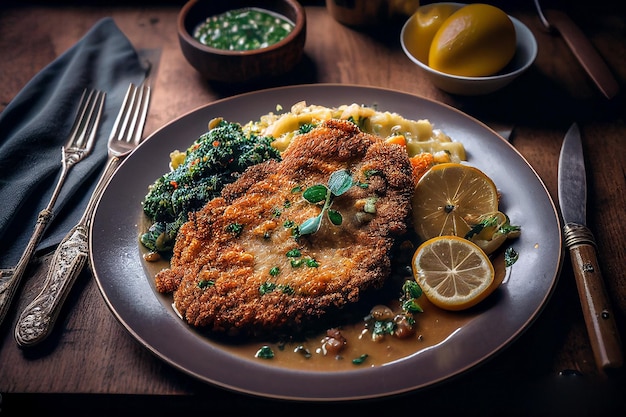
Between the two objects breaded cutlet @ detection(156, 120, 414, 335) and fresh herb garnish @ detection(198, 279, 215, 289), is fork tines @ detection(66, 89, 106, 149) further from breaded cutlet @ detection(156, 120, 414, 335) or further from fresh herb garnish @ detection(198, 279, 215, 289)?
fresh herb garnish @ detection(198, 279, 215, 289)

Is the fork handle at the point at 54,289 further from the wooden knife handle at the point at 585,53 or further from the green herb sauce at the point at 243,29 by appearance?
the wooden knife handle at the point at 585,53

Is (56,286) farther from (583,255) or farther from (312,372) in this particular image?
(583,255)

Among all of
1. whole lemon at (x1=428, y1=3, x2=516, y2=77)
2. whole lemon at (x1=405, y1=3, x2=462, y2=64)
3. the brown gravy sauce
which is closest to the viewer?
the brown gravy sauce

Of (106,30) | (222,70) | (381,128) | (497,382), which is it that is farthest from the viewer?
(106,30)

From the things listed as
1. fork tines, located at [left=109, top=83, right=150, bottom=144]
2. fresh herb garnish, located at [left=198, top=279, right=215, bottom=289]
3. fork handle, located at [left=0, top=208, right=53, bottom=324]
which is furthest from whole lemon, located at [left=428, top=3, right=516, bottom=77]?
fork handle, located at [left=0, top=208, right=53, bottom=324]

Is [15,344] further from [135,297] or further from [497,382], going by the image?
[497,382]

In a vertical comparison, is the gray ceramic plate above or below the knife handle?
above

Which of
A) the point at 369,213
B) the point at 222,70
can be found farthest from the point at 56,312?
the point at 222,70
